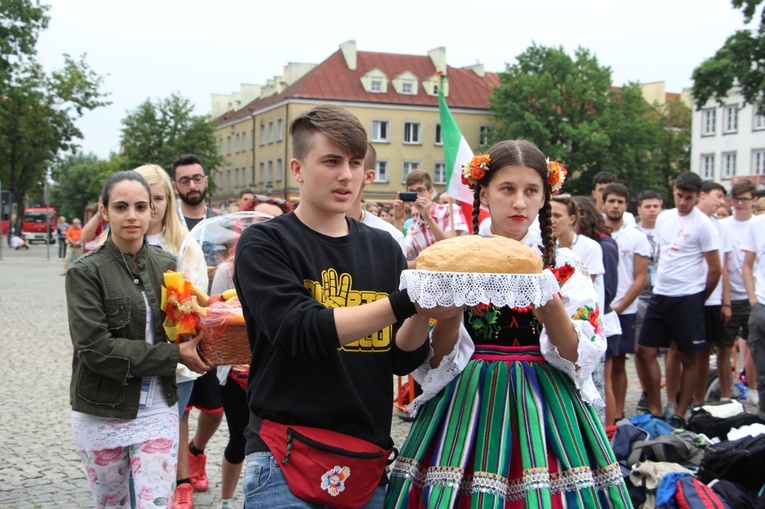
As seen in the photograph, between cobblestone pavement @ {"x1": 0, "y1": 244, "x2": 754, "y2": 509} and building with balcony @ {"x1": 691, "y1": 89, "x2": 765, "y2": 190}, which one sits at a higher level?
building with balcony @ {"x1": 691, "y1": 89, "x2": 765, "y2": 190}

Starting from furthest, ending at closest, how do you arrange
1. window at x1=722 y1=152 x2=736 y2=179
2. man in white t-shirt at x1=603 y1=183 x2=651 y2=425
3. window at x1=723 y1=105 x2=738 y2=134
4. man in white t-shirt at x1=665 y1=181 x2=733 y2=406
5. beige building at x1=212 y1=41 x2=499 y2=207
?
beige building at x1=212 y1=41 x2=499 y2=207
window at x1=722 y1=152 x2=736 y2=179
window at x1=723 y1=105 x2=738 y2=134
man in white t-shirt at x1=665 y1=181 x2=733 y2=406
man in white t-shirt at x1=603 y1=183 x2=651 y2=425

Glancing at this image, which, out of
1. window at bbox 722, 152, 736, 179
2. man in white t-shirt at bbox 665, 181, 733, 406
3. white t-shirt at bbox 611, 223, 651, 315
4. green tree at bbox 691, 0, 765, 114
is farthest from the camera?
window at bbox 722, 152, 736, 179

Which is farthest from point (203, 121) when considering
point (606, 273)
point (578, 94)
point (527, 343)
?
point (527, 343)

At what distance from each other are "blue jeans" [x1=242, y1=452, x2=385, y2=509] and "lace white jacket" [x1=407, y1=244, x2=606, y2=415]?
0.54m

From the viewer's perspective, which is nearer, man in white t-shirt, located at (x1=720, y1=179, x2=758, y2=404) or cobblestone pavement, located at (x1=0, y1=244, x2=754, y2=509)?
cobblestone pavement, located at (x1=0, y1=244, x2=754, y2=509)

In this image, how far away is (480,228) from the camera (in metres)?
3.60

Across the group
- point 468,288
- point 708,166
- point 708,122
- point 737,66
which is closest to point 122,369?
point 468,288

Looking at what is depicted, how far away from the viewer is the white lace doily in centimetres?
236

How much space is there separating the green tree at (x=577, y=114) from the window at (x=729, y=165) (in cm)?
469

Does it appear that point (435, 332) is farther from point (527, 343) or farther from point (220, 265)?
point (220, 265)

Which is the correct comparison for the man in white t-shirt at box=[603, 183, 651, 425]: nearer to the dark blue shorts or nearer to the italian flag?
the dark blue shorts

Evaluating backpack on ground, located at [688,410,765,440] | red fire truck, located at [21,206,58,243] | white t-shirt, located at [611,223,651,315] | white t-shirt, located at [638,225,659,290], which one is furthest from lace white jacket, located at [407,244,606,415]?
red fire truck, located at [21,206,58,243]

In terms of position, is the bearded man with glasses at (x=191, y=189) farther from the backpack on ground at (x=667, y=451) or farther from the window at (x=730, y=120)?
the window at (x=730, y=120)

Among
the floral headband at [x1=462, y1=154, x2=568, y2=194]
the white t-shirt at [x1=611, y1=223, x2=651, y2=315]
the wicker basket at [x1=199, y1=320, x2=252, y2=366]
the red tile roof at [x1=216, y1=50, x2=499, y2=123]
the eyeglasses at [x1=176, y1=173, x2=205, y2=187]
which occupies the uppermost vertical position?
the red tile roof at [x1=216, y1=50, x2=499, y2=123]
